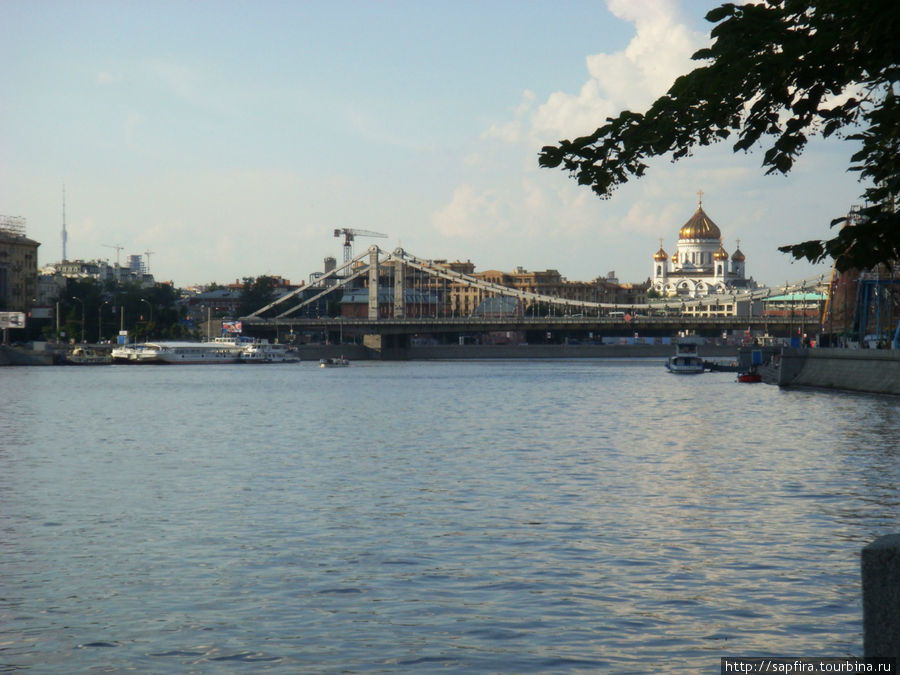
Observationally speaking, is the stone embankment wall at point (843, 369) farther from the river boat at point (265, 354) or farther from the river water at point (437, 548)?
the river boat at point (265, 354)

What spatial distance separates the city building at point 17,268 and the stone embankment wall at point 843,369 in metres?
91.4

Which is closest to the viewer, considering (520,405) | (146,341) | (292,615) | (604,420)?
(292,615)

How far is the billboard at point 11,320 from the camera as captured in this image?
12331 cm

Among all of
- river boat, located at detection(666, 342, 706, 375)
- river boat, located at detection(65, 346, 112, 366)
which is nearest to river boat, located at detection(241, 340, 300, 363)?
river boat, located at detection(65, 346, 112, 366)

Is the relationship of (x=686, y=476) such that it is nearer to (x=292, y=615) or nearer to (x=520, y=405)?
(x=292, y=615)

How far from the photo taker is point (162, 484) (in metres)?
24.1

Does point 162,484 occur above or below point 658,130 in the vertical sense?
below

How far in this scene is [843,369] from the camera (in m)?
62.2

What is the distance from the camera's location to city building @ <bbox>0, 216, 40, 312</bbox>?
455ft

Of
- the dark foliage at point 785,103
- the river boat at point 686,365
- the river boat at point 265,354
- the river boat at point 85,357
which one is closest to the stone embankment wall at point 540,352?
the river boat at point 265,354

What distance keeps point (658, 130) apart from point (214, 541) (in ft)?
34.1

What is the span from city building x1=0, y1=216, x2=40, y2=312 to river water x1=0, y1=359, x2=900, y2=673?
10723cm

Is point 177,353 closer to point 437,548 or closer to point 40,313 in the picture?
point 40,313

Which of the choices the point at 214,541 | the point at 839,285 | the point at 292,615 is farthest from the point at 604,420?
the point at 839,285
